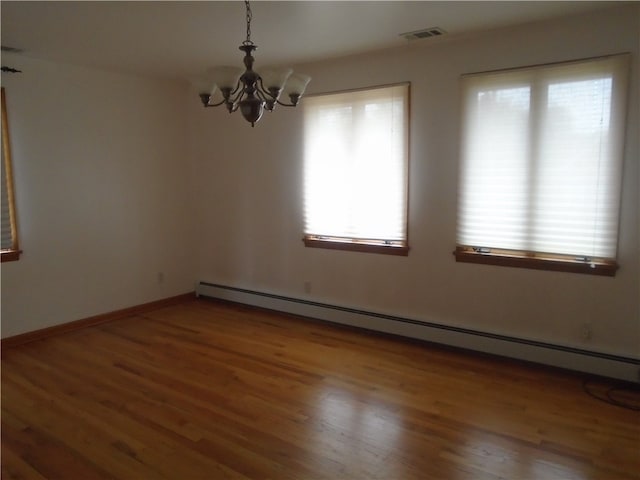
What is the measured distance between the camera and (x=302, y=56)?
4230 millimetres

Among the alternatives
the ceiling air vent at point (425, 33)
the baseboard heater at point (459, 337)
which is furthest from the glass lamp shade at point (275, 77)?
the baseboard heater at point (459, 337)

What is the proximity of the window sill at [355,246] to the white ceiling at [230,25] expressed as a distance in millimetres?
1775

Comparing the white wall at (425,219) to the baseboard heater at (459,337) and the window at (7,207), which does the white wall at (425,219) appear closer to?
the baseboard heater at (459,337)

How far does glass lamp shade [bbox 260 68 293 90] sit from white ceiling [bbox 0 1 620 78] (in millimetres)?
697

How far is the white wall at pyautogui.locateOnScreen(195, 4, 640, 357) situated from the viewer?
3.23 m

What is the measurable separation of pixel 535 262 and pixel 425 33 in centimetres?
199

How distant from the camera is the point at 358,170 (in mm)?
4316

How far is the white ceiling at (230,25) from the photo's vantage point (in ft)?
9.77

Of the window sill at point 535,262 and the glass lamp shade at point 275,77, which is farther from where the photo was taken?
the window sill at point 535,262

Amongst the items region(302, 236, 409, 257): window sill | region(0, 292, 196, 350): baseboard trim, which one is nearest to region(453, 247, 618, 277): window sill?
region(302, 236, 409, 257): window sill

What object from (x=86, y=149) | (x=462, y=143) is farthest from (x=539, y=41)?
(x=86, y=149)

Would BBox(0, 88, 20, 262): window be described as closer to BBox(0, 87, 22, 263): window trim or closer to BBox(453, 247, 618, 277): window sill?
BBox(0, 87, 22, 263): window trim

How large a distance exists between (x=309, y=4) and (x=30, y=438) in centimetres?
315

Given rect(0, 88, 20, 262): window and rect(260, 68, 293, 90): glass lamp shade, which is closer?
rect(260, 68, 293, 90): glass lamp shade
